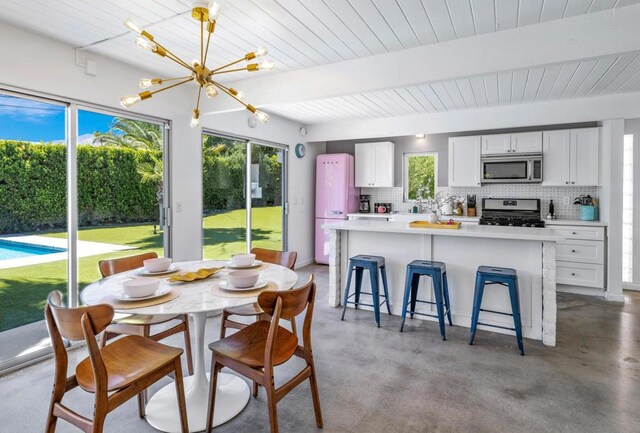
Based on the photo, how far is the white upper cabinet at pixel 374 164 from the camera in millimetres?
6285

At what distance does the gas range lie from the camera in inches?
205

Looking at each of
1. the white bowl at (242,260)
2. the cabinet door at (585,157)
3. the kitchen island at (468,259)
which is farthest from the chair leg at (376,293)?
the cabinet door at (585,157)

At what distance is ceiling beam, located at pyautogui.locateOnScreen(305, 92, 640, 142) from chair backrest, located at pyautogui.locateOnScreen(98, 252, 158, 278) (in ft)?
13.7

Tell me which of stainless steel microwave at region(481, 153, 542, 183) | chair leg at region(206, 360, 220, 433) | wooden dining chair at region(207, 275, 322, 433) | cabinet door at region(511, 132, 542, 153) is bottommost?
chair leg at region(206, 360, 220, 433)

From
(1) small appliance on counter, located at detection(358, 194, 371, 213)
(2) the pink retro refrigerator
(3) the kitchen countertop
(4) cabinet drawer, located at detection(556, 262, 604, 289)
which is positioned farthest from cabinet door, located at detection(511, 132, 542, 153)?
(2) the pink retro refrigerator

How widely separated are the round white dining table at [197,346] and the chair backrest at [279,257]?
342mm

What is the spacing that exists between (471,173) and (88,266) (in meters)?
5.33

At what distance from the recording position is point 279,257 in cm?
294

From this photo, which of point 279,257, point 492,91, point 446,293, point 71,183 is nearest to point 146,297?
point 279,257

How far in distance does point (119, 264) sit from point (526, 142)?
17.7 ft

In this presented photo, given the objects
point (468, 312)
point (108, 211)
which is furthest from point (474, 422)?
point (108, 211)

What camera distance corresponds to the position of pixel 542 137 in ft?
16.6

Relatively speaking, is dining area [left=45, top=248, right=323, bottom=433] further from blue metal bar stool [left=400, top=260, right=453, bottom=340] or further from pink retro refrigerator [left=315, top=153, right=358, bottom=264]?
pink retro refrigerator [left=315, top=153, right=358, bottom=264]

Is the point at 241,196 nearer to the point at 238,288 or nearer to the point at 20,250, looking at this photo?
the point at 20,250
